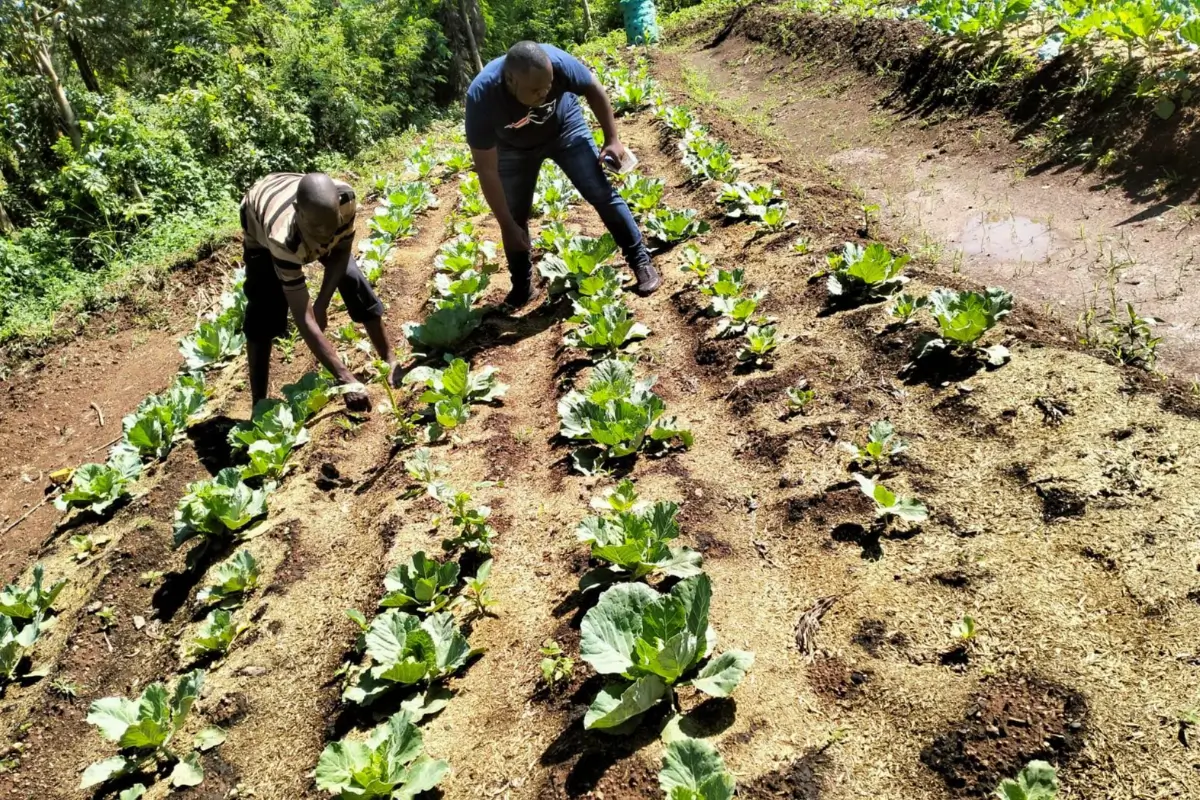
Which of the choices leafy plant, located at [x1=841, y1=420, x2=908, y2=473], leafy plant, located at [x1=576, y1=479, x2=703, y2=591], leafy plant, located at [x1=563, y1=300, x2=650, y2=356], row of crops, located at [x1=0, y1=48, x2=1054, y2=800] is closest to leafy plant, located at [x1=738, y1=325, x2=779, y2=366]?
row of crops, located at [x1=0, y1=48, x2=1054, y2=800]

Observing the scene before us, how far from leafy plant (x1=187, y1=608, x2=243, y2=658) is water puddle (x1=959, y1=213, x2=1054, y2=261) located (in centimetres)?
517

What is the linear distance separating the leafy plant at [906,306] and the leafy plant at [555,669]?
2.61m

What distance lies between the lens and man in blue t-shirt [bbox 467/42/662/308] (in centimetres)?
504

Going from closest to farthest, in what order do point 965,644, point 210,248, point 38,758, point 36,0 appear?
point 965,644, point 38,758, point 210,248, point 36,0

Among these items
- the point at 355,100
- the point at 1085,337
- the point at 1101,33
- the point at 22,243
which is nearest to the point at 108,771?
the point at 1085,337

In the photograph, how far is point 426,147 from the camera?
12.7 metres

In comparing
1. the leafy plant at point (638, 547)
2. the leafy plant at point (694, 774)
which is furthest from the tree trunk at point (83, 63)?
the leafy plant at point (694, 774)

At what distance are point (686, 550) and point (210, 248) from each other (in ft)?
29.1

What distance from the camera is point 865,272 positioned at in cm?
459

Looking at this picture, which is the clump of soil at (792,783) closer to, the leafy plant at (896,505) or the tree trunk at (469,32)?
the leafy plant at (896,505)

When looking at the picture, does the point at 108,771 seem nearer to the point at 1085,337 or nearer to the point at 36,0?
the point at 1085,337

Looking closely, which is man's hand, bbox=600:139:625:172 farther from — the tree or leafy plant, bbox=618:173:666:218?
the tree

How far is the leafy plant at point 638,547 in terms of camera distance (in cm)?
294

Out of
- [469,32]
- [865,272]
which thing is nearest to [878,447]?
[865,272]
